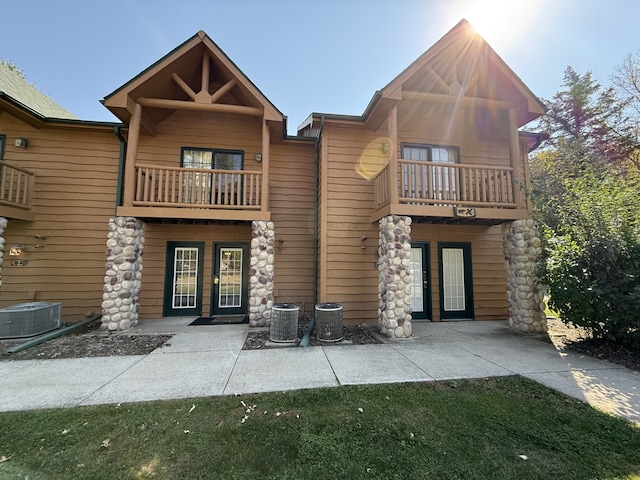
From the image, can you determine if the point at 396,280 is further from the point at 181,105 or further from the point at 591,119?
the point at 591,119

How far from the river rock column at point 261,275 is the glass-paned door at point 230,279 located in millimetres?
1459

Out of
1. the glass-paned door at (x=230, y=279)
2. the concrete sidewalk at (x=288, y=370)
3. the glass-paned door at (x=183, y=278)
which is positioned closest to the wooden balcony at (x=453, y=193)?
the concrete sidewalk at (x=288, y=370)

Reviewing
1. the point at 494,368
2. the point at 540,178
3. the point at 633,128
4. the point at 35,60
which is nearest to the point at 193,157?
the point at 494,368

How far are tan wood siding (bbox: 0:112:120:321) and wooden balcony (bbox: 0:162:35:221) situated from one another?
0.64ft

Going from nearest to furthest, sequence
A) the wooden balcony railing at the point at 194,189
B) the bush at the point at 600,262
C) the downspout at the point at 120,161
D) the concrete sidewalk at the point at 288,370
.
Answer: the concrete sidewalk at the point at 288,370, the bush at the point at 600,262, the wooden balcony railing at the point at 194,189, the downspout at the point at 120,161

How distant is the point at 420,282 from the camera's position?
26.3 feet

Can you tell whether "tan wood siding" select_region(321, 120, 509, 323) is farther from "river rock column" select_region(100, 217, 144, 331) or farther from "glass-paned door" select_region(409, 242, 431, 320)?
"river rock column" select_region(100, 217, 144, 331)

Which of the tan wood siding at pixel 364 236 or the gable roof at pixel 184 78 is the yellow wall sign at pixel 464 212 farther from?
the gable roof at pixel 184 78

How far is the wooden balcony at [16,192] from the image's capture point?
6707 millimetres

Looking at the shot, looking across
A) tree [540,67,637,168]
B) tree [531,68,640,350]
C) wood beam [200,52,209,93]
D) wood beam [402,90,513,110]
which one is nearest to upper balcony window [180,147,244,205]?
wood beam [200,52,209,93]

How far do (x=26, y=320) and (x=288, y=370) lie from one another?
6125mm

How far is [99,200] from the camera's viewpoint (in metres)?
7.79

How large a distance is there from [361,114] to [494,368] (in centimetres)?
659

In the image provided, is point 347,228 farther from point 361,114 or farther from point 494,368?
point 494,368
